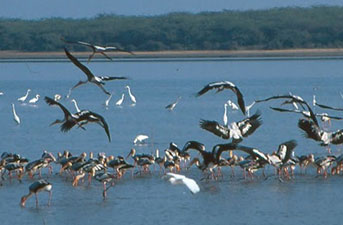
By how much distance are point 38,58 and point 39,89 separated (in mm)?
28913

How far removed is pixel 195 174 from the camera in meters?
14.3

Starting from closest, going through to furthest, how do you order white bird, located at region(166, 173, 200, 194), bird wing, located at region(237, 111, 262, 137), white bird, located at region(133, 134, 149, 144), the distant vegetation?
white bird, located at region(166, 173, 200, 194) → bird wing, located at region(237, 111, 262, 137) → white bird, located at region(133, 134, 149, 144) → the distant vegetation

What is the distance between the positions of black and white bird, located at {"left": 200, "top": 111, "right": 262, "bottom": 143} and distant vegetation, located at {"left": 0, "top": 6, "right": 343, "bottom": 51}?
51.6 metres

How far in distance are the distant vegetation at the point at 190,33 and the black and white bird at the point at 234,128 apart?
169ft

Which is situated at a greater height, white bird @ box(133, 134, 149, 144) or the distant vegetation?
the distant vegetation

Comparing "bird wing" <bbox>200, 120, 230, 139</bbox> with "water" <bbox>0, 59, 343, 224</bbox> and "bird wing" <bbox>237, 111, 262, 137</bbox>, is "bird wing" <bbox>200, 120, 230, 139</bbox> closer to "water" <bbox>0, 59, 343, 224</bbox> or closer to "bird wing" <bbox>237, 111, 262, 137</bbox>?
"bird wing" <bbox>237, 111, 262, 137</bbox>

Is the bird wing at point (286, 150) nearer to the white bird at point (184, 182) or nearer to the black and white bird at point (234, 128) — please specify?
the black and white bird at point (234, 128)

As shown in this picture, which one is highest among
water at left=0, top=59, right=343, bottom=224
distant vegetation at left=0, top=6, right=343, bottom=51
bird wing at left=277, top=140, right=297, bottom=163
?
distant vegetation at left=0, top=6, right=343, bottom=51

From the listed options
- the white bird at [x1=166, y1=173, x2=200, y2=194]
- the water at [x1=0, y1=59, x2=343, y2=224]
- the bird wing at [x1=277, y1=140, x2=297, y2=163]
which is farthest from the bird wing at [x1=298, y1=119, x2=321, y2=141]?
the white bird at [x1=166, y1=173, x2=200, y2=194]

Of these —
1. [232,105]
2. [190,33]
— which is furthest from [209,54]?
[232,105]

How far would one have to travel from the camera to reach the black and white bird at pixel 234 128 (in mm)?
10766

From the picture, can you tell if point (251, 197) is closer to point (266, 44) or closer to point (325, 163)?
point (325, 163)

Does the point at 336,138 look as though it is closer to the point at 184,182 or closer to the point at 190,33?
the point at 184,182

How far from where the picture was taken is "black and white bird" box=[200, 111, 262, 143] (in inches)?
424
